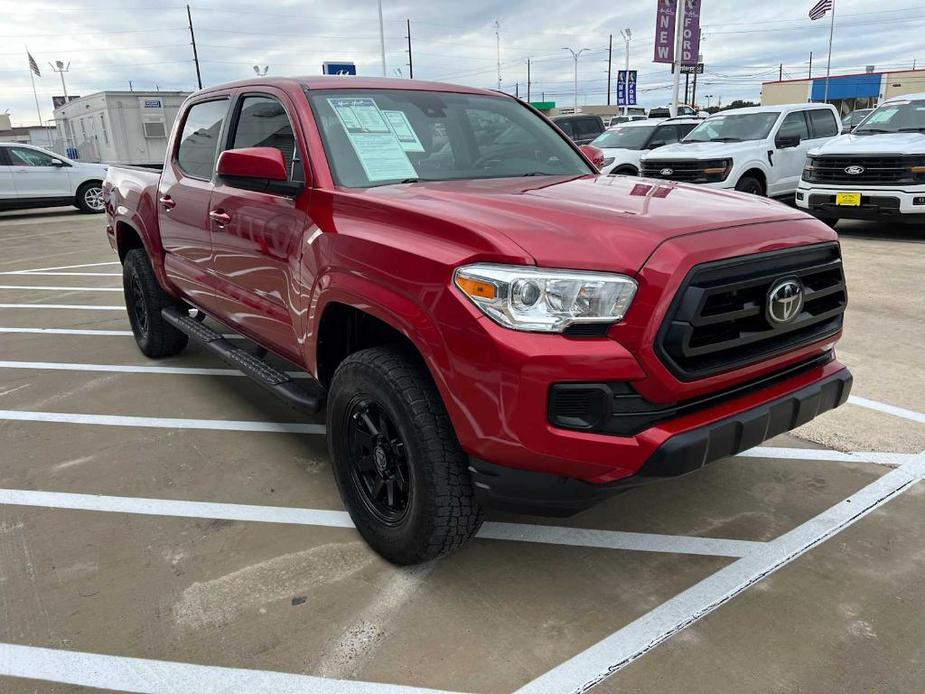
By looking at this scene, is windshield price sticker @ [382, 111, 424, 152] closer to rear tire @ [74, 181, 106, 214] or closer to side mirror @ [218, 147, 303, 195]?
side mirror @ [218, 147, 303, 195]

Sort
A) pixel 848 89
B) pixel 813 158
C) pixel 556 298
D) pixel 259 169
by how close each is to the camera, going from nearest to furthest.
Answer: pixel 556 298 < pixel 259 169 < pixel 813 158 < pixel 848 89

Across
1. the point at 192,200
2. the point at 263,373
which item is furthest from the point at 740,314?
the point at 192,200

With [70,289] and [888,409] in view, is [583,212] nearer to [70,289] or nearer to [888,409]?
[888,409]

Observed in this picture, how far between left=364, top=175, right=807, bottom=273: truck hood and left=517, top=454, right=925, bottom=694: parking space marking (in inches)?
47.8

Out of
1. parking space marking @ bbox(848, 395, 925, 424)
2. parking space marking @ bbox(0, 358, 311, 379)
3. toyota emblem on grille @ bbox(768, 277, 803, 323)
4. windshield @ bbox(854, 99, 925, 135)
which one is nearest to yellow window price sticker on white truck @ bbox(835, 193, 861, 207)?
windshield @ bbox(854, 99, 925, 135)

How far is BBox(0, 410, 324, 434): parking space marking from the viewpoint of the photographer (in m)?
4.05

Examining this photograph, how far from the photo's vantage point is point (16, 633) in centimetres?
239

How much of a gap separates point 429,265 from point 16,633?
1900 millimetres

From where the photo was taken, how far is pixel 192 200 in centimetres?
404

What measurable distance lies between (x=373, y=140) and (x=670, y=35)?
89.1 ft

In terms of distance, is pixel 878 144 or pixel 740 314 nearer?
pixel 740 314

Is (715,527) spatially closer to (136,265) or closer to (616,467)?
(616,467)

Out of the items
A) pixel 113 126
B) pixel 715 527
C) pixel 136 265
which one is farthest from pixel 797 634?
pixel 113 126

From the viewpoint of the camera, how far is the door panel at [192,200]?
394 centimetres
